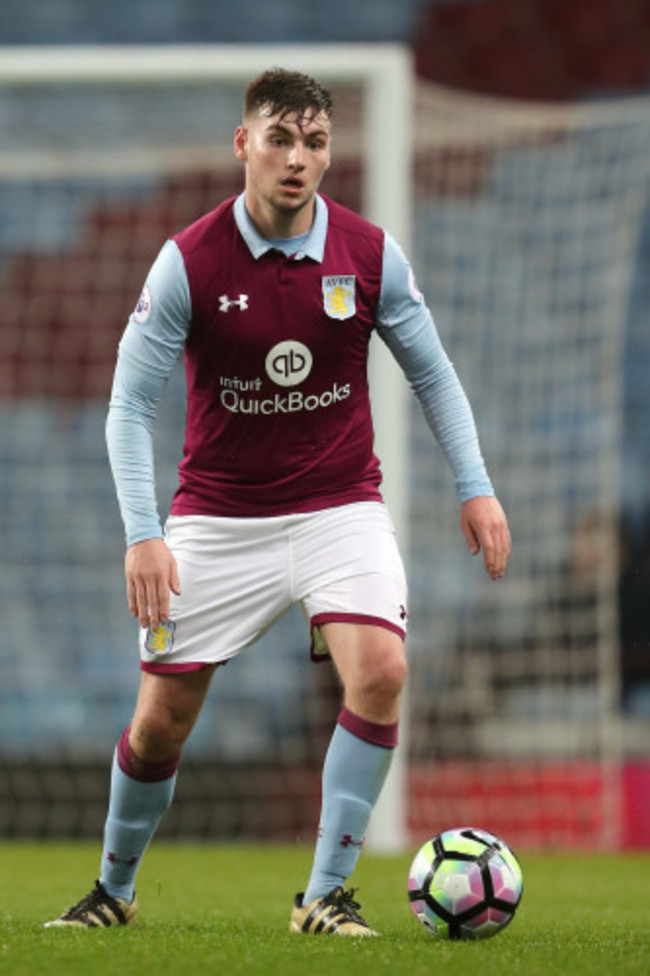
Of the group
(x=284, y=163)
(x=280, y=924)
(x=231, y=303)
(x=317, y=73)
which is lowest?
(x=280, y=924)

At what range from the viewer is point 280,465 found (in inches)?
154

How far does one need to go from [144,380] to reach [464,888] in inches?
48.2

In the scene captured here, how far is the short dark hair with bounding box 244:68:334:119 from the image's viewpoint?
3742 mm

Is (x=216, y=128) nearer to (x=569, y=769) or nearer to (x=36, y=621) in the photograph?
(x=36, y=621)

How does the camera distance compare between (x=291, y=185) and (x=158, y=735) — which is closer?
(x=291, y=185)

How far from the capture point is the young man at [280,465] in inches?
148

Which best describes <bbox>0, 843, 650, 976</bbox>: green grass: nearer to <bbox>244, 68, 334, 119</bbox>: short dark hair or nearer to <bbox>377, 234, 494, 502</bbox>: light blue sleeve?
<bbox>377, 234, 494, 502</bbox>: light blue sleeve

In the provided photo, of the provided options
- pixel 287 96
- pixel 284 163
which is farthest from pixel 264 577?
pixel 287 96

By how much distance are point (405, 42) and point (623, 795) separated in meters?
7.54

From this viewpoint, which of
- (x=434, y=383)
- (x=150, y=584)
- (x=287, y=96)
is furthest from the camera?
(x=434, y=383)

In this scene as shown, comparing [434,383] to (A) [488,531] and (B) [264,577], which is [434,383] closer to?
(A) [488,531]

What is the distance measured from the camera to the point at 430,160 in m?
9.20

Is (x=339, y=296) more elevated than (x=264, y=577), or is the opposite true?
(x=339, y=296)

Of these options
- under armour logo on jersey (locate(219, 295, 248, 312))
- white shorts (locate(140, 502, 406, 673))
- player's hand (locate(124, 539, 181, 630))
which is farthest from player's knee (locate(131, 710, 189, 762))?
under armour logo on jersey (locate(219, 295, 248, 312))
